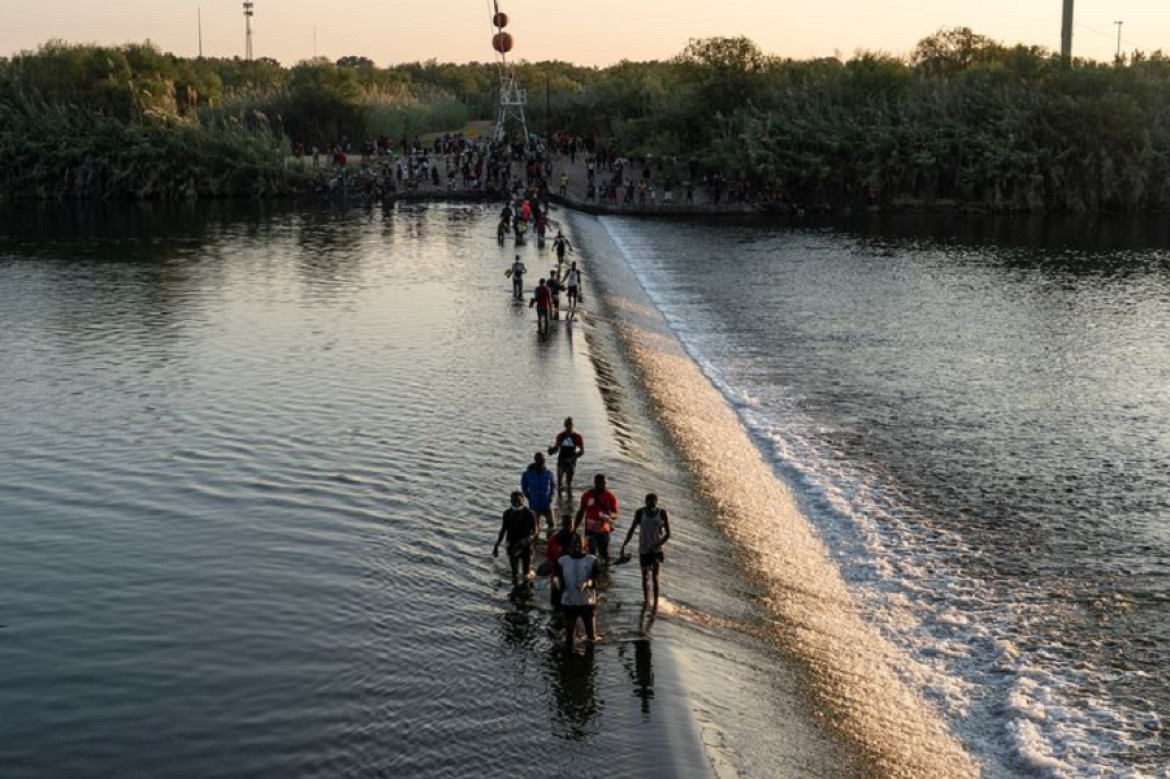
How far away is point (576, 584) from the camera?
1576 centimetres

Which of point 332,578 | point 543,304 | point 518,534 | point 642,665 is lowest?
point 642,665

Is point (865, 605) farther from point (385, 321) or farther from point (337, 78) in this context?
point (337, 78)

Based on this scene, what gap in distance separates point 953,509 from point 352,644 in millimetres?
13842

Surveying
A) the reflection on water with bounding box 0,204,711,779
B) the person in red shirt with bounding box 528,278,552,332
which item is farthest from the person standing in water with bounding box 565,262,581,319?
the reflection on water with bounding box 0,204,711,779

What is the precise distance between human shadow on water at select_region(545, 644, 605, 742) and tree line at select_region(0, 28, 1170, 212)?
8084 cm

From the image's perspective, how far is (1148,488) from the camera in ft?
86.6

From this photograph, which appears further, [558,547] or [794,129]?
[794,129]

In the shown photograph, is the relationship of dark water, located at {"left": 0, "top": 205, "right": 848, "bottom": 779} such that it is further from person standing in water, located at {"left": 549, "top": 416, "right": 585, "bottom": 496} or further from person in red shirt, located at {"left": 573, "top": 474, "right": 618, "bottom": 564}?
person standing in water, located at {"left": 549, "top": 416, "right": 585, "bottom": 496}

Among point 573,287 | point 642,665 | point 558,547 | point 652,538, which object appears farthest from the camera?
point 573,287

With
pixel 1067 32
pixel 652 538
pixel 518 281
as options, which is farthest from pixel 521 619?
pixel 1067 32

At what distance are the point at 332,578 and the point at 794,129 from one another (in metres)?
82.6

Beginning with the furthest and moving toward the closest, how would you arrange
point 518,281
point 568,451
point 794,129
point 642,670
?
point 794,129 → point 518,281 → point 568,451 → point 642,670

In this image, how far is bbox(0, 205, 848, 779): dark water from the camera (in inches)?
555

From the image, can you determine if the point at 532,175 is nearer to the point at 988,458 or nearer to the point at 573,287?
the point at 573,287
